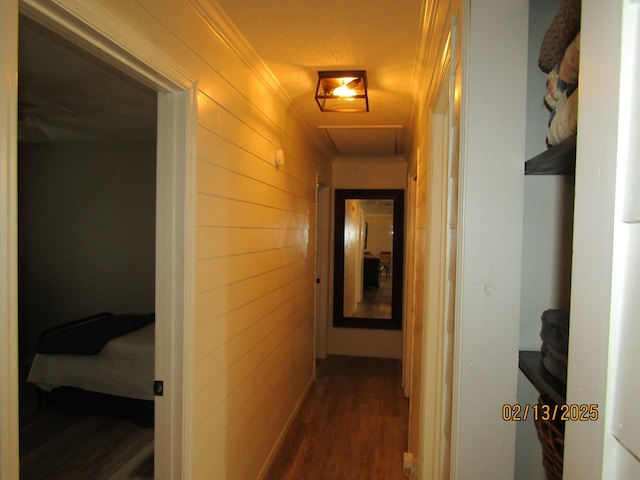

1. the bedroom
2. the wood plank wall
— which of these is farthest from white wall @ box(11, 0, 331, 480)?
the bedroom

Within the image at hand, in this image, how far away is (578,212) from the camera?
49 cm

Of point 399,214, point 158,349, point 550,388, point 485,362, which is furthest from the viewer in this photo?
point 399,214

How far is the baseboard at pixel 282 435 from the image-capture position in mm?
2562

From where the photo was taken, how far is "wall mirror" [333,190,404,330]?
16.1 feet

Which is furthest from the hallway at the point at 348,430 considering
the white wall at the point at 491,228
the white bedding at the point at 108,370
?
the white wall at the point at 491,228

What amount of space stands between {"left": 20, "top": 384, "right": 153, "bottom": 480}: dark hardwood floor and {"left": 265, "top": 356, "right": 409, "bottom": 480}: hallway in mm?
1023

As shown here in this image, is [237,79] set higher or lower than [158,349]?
higher

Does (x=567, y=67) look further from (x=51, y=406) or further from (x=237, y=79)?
(x=51, y=406)

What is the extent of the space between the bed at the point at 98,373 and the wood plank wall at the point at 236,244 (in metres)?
1.13

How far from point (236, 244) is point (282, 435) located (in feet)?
6.03

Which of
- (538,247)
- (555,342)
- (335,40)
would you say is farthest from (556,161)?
(335,40)

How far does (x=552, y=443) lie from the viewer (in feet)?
2.57

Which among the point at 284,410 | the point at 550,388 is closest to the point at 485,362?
the point at 550,388

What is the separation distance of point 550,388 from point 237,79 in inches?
72.4
